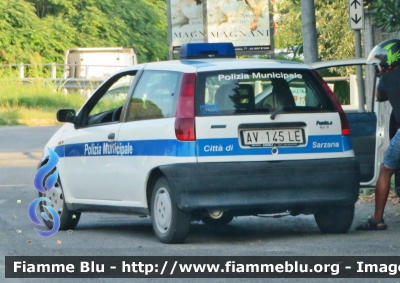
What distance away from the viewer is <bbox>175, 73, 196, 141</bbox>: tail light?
7797 mm

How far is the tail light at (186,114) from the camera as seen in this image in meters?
7.80

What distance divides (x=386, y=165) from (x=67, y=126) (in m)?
3.09

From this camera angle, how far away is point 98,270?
6.88 meters

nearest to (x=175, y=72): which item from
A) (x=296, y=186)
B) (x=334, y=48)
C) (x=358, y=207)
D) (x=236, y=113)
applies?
(x=236, y=113)

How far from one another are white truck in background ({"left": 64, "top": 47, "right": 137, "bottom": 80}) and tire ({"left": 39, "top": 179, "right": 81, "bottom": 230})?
25.6m

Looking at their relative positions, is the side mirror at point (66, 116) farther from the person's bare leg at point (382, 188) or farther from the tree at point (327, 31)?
the tree at point (327, 31)

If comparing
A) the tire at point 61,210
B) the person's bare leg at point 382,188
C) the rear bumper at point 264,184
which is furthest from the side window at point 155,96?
the person's bare leg at point 382,188

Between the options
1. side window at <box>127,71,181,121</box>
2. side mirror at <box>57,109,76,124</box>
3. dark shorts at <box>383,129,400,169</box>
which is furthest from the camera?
side mirror at <box>57,109,76,124</box>

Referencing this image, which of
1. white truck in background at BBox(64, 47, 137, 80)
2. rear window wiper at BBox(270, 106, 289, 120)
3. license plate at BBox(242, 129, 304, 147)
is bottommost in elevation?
license plate at BBox(242, 129, 304, 147)

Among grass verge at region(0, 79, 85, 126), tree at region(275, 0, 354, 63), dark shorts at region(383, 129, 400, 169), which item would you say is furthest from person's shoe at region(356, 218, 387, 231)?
grass verge at region(0, 79, 85, 126)

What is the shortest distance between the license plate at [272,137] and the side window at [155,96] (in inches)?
25.2

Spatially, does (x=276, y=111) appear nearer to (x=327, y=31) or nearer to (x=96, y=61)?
(x=327, y=31)

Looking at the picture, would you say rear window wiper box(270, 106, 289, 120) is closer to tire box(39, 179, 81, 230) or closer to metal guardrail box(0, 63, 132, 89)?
tire box(39, 179, 81, 230)

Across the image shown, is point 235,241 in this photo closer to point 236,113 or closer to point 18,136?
point 236,113
